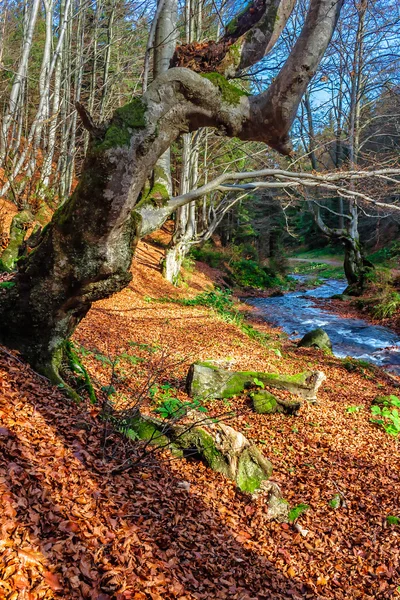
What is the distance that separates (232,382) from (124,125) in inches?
177

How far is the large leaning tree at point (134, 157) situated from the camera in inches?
134

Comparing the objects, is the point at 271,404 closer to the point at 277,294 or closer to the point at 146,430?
the point at 146,430

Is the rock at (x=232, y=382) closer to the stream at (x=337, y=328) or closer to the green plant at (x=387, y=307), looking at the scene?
the stream at (x=337, y=328)

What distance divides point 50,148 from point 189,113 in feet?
31.3

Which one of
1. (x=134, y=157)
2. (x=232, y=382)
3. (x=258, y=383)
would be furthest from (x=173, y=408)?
(x=134, y=157)

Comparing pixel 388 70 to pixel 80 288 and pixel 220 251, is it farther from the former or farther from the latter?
pixel 80 288

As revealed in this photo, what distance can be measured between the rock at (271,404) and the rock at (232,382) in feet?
1.34

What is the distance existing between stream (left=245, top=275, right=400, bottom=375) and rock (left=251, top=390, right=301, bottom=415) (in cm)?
525

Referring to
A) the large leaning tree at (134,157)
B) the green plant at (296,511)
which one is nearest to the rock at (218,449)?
the green plant at (296,511)

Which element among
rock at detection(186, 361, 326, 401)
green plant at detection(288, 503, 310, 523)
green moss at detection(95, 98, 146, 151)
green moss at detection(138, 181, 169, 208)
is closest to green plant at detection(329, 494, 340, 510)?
green plant at detection(288, 503, 310, 523)

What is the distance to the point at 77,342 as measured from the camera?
22.0ft

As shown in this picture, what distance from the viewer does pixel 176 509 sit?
A: 3.47 meters

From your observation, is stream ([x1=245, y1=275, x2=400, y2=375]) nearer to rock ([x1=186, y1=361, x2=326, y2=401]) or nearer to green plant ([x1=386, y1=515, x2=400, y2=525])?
rock ([x1=186, y1=361, x2=326, y2=401])

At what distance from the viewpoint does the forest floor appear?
237cm
